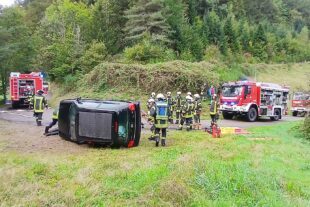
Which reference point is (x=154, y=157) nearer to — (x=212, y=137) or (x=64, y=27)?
(x=212, y=137)

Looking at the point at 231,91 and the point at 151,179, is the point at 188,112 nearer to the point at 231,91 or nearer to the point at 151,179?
the point at 231,91

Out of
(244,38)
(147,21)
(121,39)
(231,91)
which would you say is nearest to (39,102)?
(231,91)

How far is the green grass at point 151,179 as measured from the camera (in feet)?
23.7

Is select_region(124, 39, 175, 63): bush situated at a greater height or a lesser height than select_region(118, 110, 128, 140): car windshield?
greater

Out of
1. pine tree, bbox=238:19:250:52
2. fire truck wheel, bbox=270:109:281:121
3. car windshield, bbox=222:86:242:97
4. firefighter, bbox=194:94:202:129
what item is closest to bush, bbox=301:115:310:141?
firefighter, bbox=194:94:202:129

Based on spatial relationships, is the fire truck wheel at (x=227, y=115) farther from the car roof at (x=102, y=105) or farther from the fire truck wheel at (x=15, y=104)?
the fire truck wheel at (x=15, y=104)

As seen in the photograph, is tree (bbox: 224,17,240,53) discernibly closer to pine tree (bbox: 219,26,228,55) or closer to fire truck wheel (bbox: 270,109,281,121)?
pine tree (bbox: 219,26,228,55)

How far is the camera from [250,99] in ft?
79.0

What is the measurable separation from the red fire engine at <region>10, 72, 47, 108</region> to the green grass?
68.4 feet

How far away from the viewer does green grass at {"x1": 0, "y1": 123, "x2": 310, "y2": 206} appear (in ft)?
23.7

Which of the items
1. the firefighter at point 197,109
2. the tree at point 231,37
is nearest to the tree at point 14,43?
the firefighter at point 197,109

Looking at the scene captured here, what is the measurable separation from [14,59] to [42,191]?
32.1 metres

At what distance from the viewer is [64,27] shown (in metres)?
44.7

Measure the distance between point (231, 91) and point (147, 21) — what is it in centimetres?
1700
